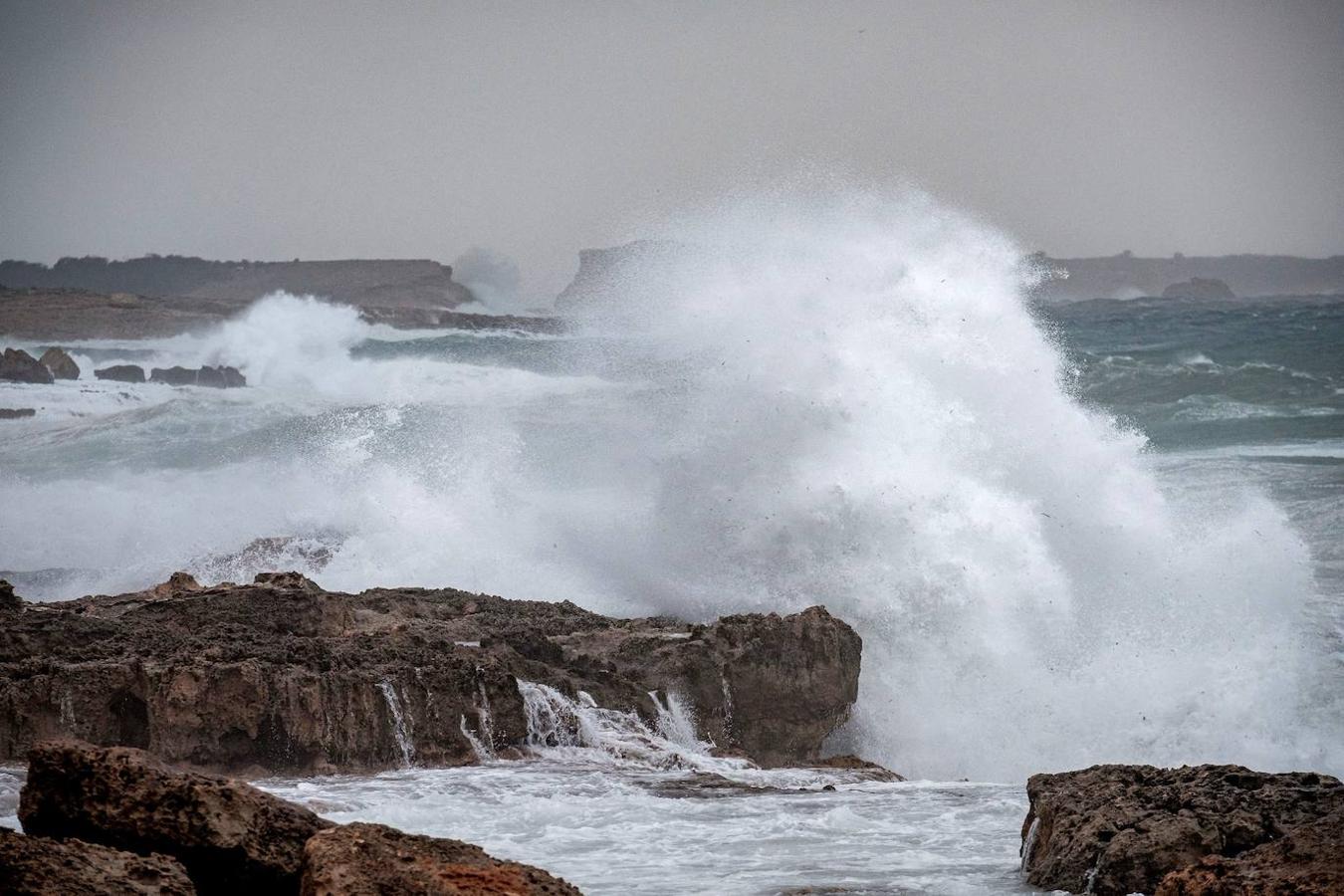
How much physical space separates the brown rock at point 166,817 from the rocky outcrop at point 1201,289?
67379 mm

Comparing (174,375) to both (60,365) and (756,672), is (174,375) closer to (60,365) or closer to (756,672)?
(60,365)

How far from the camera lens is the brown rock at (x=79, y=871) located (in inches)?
159

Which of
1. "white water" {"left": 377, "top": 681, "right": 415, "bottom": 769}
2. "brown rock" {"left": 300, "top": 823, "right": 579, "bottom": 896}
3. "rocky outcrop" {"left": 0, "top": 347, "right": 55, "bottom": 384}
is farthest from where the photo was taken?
"rocky outcrop" {"left": 0, "top": 347, "right": 55, "bottom": 384}

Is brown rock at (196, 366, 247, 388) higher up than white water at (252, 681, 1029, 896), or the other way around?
brown rock at (196, 366, 247, 388)

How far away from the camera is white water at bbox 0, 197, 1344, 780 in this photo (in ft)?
36.7

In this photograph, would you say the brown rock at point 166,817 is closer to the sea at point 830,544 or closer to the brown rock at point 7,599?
the sea at point 830,544

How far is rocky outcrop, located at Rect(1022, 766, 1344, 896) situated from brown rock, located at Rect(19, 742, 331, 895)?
9.26 feet

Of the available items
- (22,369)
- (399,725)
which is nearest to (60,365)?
(22,369)

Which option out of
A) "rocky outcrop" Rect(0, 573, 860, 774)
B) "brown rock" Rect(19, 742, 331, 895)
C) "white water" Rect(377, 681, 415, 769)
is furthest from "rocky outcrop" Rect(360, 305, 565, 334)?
→ "brown rock" Rect(19, 742, 331, 895)

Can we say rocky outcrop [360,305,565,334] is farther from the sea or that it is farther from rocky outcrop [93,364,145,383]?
the sea

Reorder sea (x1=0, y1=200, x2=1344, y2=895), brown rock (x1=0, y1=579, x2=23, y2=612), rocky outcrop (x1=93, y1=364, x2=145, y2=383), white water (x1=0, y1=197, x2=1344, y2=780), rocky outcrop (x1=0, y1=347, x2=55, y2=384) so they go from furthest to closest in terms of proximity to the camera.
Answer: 1. rocky outcrop (x1=93, y1=364, x2=145, y2=383)
2. rocky outcrop (x1=0, y1=347, x2=55, y2=384)
3. white water (x1=0, y1=197, x2=1344, y2=780)
4. brown rock (x1=0, y1=579, x2=23, y2=612)
5. sea (x1=0, y1=200, x2=1344, y2=895)

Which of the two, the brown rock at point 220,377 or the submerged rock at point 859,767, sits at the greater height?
the brown rock at point 220,377

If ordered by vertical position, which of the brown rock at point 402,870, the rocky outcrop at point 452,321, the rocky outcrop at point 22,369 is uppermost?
the rocky outcrop at point 452,321

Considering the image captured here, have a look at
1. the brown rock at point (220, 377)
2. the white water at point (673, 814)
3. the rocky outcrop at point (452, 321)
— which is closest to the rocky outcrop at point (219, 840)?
the white water at point (673, 814)
